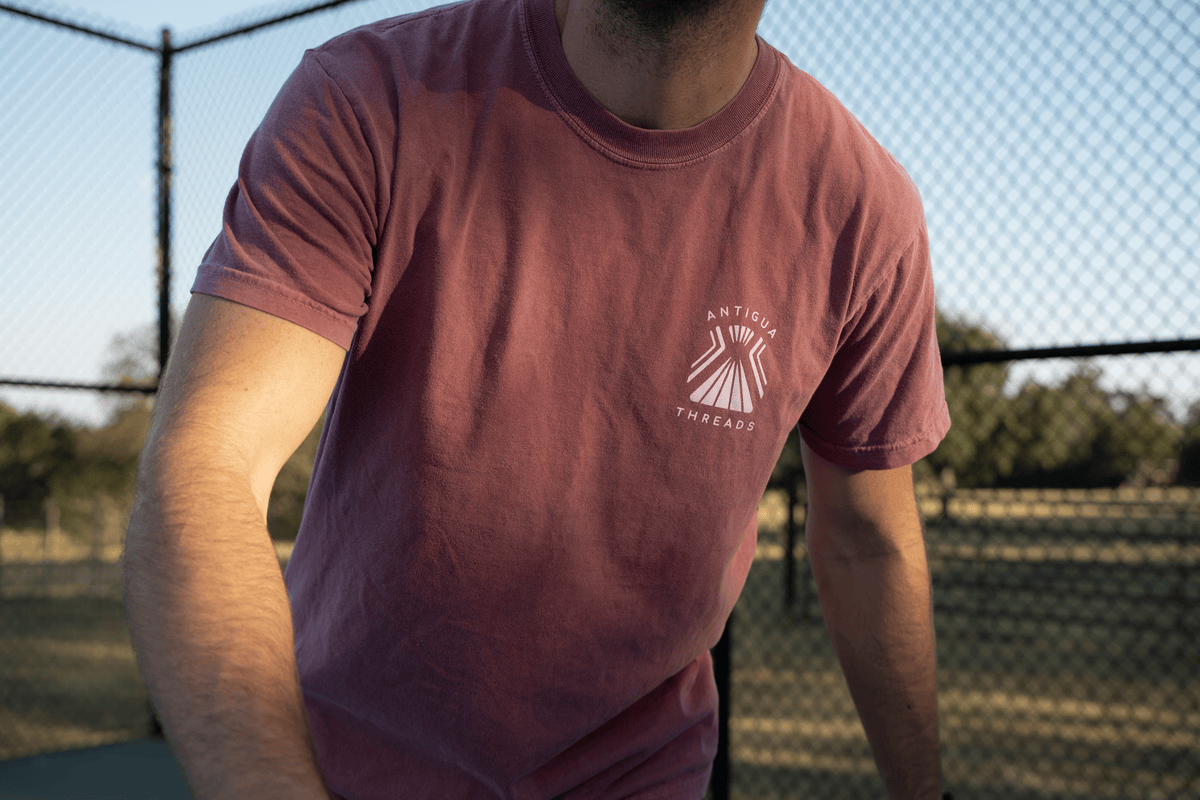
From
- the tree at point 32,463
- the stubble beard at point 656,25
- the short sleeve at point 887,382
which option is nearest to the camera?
the stubble beard at point 656,25

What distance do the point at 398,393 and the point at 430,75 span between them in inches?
12.4

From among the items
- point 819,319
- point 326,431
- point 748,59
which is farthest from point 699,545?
point 748,59

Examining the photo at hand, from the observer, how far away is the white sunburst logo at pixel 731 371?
91 centimetres

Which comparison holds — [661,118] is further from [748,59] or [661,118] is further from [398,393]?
[398,393]

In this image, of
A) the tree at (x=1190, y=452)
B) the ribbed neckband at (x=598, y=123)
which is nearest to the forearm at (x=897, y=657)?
the ribbed neckband at (x=598, y=123)

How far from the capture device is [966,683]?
6598 mm

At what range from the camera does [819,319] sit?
975mm

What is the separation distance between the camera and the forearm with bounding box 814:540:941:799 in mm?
1186

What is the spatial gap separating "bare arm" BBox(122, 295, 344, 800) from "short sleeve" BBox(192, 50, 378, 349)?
2cm

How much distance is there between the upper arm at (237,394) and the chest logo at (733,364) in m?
0.40

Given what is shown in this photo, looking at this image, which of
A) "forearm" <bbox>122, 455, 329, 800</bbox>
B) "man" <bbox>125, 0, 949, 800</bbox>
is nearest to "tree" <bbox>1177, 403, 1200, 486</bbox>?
"man" <bbox>125, 0, 949, 800</bbox>

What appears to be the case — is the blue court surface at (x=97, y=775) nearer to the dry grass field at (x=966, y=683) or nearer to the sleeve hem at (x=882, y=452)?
the dry grass field at (x=966, y=683)

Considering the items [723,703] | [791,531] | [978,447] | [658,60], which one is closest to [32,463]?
[791,531]

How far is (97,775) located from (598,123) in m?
3.34
